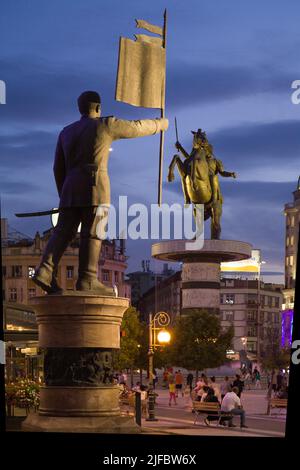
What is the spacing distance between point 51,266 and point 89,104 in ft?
7.67

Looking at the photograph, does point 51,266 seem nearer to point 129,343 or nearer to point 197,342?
point 129,343

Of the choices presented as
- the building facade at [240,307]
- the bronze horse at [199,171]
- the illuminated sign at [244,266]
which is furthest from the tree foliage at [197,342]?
the building facade at [240,307]

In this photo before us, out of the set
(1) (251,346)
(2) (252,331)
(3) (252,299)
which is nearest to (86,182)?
(1) (251,346)

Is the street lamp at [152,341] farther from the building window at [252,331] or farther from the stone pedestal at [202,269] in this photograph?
the building window at [252,331]

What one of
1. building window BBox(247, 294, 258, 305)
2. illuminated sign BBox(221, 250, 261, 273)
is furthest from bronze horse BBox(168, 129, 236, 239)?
building window BBox(247, 294, 258, 305)

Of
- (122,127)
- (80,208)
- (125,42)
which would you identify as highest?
(125,42)

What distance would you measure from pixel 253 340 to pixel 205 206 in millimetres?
106674

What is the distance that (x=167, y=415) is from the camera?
38.3 metres

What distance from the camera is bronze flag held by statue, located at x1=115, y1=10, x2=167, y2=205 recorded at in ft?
53.9

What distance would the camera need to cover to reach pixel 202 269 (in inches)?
2731

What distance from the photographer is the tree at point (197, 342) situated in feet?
226

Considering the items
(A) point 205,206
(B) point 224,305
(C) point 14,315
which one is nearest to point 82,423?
(C) point 14,315

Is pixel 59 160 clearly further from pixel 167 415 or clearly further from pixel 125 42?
pixel 167 415

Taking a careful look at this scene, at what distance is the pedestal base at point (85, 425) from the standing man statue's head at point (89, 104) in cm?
419
